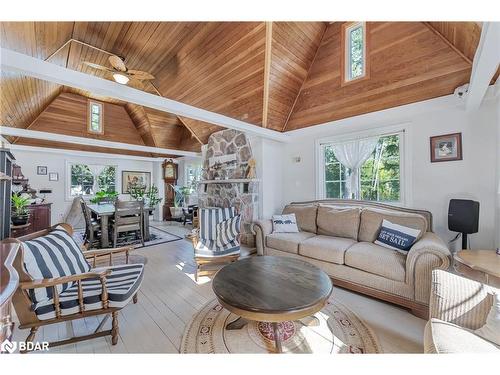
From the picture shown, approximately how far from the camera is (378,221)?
9.32 feet

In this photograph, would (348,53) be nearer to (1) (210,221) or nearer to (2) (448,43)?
(2) (448,43)

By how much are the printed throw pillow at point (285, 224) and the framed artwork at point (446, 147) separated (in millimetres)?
2096

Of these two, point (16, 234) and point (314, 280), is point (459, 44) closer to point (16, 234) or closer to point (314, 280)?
point (314, 280)

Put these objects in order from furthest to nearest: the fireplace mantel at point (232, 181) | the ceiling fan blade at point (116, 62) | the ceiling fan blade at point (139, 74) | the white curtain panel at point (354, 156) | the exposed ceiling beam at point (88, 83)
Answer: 1. the fireplace mantel at point (232, 181)
2. the white curtain panel at point (354, 156)
3. the ceiling fan blade at point (139, 74)
4. the ceiling fan blade at point (116, 62)
5. the exposed ceiling beam at point (88, 83)

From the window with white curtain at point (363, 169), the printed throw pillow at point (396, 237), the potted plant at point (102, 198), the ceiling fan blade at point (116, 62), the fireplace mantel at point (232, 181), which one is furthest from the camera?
the potted plant at point (102, 198)

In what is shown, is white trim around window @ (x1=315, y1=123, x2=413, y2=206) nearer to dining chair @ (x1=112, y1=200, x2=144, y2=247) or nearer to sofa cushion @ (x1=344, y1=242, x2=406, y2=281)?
sofa cushion @ (x1=344, y1=242, x2=406, y2=281)

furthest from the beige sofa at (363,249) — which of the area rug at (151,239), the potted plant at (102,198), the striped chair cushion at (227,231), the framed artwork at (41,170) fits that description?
the framed artwork at (41,170)

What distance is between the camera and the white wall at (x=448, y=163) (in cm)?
246

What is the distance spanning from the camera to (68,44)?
3.27 metres

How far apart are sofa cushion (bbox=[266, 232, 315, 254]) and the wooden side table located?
1.65 m

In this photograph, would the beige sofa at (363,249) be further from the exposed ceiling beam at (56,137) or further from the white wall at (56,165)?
the white wall at (56,165)

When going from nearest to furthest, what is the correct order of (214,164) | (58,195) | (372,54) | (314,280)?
(314,280)
(372,54)
(214,164)
(58,195)
